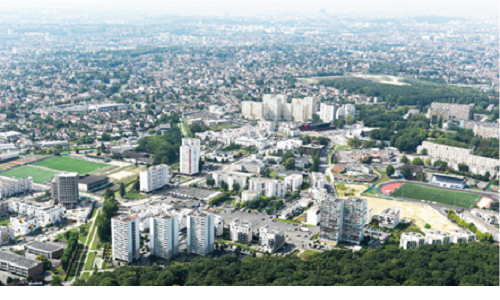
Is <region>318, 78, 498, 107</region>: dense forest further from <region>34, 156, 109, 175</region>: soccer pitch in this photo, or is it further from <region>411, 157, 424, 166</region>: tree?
<region>34, 156, 109, 175</region>: soccer pitch

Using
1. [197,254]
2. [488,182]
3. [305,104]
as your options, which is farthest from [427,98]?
[197,254]

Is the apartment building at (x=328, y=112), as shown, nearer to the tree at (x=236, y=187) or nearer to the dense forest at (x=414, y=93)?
the dense forest at (x=414, y=93)

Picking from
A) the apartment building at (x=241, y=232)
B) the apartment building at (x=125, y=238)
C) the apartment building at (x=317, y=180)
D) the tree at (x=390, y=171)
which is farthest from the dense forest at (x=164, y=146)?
the apartment building at (x=125, y=238)

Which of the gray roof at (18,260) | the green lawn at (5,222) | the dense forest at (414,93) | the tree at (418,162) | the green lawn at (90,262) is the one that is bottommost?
the green lawn at (5,222)

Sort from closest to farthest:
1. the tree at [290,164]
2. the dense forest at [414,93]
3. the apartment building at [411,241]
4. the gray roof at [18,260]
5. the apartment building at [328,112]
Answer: the gray roof at [18,260]
the apartment building at [411,241]
the tree at [290,164]
the apartment building at [328,112]
the dense forest at [414,93]

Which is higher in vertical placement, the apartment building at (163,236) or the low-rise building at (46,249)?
the apartment building at (163,236)

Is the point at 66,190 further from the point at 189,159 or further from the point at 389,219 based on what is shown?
the point at 389,219
